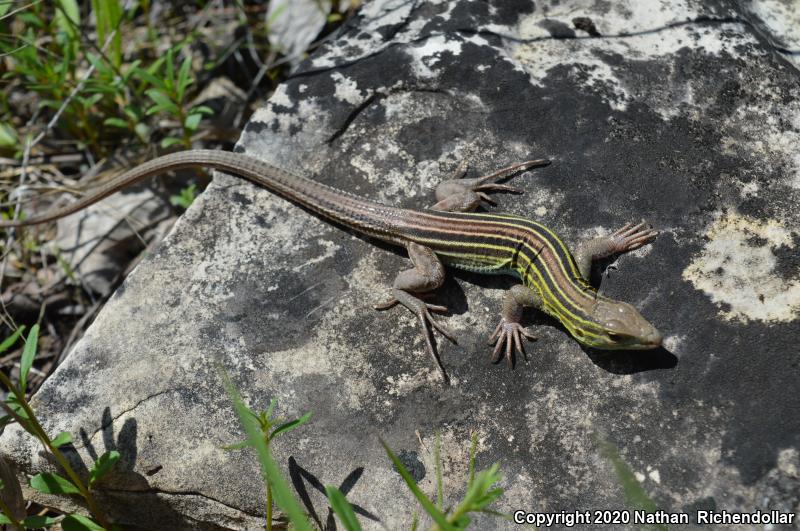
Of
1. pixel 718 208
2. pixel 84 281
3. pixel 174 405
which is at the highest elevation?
pixel 718 208

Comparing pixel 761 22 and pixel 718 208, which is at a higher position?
pixel 761 22

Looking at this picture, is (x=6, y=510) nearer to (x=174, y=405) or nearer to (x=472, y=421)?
(x=174, y=405)

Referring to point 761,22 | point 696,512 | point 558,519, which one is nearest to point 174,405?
point 558,519

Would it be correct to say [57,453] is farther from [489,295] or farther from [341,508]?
[489,295]

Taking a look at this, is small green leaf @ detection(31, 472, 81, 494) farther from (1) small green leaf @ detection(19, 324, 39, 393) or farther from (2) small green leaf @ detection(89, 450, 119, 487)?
(1) small green leaf @ detection(19, 324, 39, 393)

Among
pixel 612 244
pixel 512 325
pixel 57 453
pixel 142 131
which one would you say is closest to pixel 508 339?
pixel 512 325

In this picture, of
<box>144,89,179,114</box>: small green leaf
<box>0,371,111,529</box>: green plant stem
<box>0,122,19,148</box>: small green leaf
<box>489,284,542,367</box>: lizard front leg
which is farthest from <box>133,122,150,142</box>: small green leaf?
<box>489,284,542,367</box>: lizard front leg
